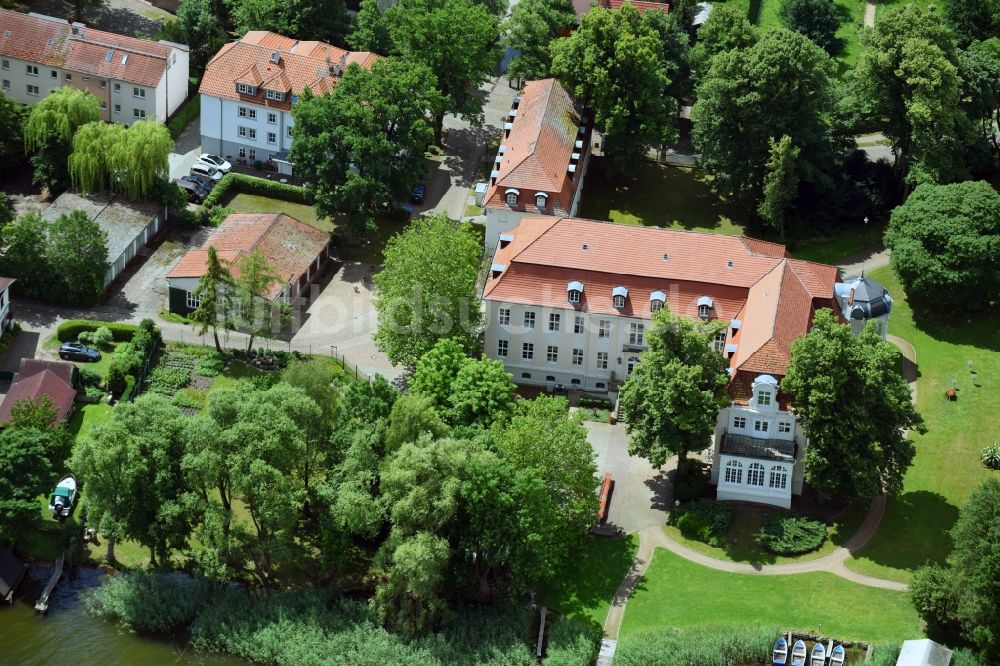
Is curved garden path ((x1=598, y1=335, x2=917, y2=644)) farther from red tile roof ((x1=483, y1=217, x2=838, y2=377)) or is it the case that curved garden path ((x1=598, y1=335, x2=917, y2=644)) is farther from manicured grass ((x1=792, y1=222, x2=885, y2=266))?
manicured grass ((x1=792, y1=222, x2=885, y2=266))

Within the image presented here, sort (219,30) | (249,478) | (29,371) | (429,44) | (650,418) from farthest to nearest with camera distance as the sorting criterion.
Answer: (219,30) → (429,44) → (29,371) → (650,418) → (249,478)

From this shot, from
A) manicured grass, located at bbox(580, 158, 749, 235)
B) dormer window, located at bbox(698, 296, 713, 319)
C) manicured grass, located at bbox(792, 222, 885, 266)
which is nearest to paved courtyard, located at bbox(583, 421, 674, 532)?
dormer window, located at bbox(698, 296, 713, 319)

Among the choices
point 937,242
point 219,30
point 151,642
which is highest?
point 219,30

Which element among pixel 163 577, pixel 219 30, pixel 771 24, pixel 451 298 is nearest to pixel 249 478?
pixel 163 577

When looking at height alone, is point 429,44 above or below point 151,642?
above

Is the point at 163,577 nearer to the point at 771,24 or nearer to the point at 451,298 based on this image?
the point at 451,298

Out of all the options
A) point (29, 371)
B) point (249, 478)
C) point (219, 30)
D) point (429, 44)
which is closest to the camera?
point (249, 478)

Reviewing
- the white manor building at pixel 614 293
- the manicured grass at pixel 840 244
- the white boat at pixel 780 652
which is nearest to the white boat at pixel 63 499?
the white manor building at pixel 614 293

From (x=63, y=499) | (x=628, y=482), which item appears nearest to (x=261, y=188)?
(x=63, y=499)
